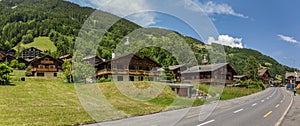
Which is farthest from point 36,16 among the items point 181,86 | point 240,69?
point 181,86

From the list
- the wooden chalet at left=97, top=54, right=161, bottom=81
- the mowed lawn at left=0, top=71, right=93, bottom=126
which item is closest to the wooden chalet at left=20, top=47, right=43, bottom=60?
the wooden chalet at left=97, top=54, right=161, bottom=81

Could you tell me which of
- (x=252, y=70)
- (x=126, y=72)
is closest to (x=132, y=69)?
(x=126, y=72)

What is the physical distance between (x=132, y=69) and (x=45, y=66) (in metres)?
24.0

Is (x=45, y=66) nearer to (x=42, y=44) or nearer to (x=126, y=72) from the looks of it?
(x=126, y=72)

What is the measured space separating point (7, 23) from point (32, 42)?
3086 centimetres

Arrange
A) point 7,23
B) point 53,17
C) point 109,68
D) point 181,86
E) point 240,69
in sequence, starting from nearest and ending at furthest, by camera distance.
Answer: point 181,86 < point 109,68 < point 240,69 < point 53,17 < point 7,23

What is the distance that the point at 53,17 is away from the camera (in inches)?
5586

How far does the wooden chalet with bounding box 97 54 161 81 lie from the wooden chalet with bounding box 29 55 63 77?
50.2 ft

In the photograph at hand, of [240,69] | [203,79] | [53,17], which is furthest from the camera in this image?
[53,17]

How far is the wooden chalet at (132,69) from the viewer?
49125mm

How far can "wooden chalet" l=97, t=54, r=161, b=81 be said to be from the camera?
49.1 metres

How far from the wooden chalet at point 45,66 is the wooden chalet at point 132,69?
1530 centimetres

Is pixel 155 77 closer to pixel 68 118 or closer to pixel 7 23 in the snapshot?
pixel 68 118

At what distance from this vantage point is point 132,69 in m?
52.4
